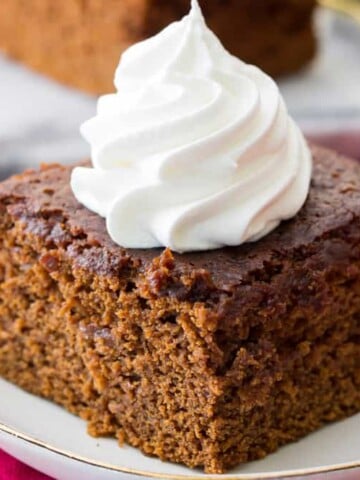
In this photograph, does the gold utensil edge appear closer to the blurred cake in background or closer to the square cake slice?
the blurred cake in background

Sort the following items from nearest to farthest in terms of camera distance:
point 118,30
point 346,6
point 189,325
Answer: point 189,325 → point 118,30 → point 346,6

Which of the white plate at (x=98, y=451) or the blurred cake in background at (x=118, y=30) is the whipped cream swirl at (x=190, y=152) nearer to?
the white plate at (x=98, y=451)

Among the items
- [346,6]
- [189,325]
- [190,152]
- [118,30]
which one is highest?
[190,152]

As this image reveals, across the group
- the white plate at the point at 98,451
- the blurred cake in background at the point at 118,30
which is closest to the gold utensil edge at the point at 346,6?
the blurred cake in background at the point at 118,30

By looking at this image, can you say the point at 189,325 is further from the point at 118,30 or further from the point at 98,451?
the point at 118,30

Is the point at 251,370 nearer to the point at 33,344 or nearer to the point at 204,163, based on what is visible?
the point at 204,163

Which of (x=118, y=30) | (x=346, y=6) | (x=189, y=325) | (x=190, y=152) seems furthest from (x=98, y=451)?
(x=346, y=6)
